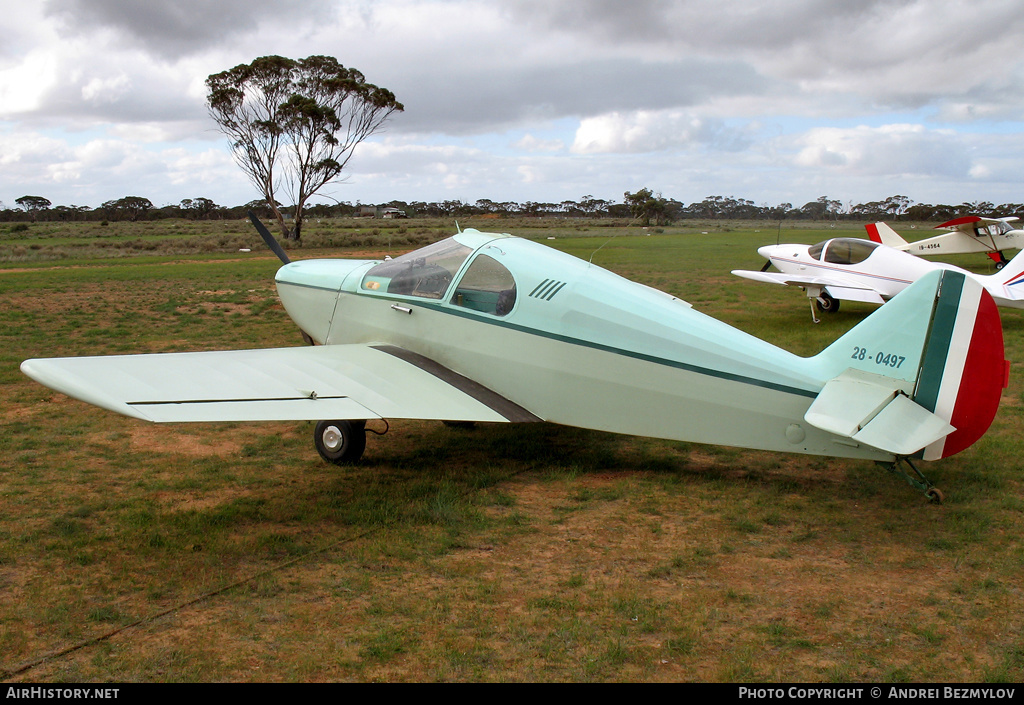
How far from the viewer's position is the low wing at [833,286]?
1460 centimetres

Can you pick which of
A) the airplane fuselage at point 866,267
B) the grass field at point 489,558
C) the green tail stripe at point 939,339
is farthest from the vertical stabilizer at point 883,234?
the green tail stripe at point 939,339

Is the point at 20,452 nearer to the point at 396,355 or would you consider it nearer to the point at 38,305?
the point at 396,355

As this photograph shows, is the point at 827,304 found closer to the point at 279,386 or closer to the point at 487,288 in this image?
the point at 487,288

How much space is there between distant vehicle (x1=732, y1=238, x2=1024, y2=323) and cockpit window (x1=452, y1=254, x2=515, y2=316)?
9755mm

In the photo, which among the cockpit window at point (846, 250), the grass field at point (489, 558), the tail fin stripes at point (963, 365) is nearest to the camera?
the grass field at point (489, 558)

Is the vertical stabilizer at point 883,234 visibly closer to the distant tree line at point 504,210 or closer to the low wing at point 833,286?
the low wing at point 833,286

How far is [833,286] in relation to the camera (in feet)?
49.5

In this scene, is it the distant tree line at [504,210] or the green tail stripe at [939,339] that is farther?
the distant tree line at [504,210]

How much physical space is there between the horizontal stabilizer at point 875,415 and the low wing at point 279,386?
2.20 meters

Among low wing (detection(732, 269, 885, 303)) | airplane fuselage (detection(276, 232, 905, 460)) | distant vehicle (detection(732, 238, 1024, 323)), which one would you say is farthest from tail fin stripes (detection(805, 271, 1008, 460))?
low wing (detection(732, 269, 885, 303))

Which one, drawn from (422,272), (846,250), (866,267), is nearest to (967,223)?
(846,250)

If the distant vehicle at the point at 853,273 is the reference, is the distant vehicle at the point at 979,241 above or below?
above

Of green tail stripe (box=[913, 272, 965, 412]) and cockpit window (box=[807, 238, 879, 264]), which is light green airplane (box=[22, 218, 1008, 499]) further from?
cockpit window (box=[807, 238, 879, 264])

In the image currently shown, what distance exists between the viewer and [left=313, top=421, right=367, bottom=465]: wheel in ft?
20.8
